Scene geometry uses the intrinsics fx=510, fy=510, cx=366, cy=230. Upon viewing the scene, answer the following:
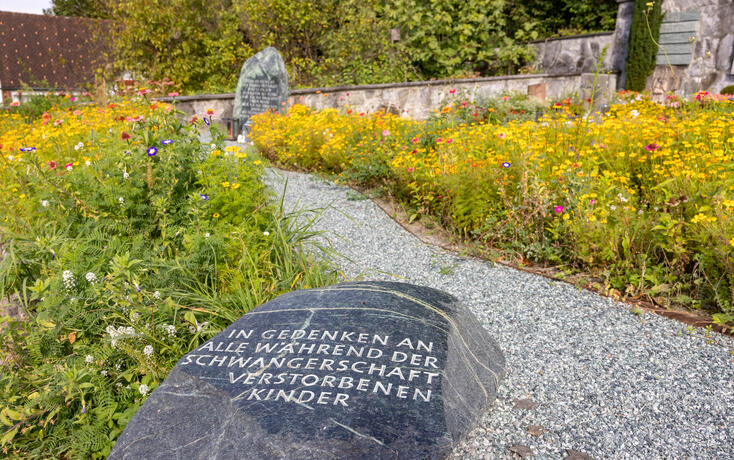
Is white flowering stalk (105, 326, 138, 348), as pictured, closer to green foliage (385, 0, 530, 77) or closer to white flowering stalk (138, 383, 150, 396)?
white flowering stalk (138, 383, 150, 396)

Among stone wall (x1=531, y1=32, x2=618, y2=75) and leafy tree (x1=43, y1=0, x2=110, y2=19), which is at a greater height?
leafy tree (x1=43, y1=0, x2=110, y2=19)

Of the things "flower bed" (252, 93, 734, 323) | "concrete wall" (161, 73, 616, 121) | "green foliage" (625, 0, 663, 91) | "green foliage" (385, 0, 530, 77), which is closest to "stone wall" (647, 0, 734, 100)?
"green foliage" (625, 0, 663, 91)

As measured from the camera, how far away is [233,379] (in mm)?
1985

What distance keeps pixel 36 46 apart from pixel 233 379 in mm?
24661

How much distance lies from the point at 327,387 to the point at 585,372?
154 cm

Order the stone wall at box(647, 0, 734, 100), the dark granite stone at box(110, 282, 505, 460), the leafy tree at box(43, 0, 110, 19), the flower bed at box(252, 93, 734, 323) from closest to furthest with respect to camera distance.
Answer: the dark granite stone at box(110, 282, 505, 460)
the flower bed at box(252, 93, 734, 323)
the stone wall at box(647, 0, 734, 100)
the leafy tree at box(43, 0, 110, 19)

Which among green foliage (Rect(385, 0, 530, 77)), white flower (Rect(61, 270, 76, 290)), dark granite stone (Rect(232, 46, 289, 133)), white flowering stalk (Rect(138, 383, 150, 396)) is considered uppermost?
green foliage (Rect(385, 0, 530, 77))

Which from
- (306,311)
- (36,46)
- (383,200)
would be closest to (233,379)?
(306,311)

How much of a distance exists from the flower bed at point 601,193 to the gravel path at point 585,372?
0.33m

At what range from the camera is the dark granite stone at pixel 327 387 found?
1696mm

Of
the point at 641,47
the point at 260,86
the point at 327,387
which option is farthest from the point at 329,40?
the point at 327,387

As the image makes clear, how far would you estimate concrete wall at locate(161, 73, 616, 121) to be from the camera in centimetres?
1153

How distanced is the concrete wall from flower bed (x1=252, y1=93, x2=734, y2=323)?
633cm

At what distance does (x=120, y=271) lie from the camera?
7.48ft
